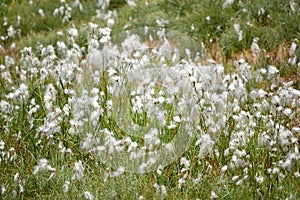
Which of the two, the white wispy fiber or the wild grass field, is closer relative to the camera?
the wild grass field

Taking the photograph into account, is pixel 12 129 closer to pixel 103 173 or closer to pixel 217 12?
pixel 103 173

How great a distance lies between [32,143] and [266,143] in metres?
1.95

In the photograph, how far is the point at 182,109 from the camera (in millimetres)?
4520

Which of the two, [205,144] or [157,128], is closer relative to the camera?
[205,144]

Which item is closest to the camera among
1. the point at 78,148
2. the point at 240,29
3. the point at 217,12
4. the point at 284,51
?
the point at 78,148

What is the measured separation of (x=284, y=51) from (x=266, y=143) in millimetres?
1980

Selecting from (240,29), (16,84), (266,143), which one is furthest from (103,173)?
(240,29)

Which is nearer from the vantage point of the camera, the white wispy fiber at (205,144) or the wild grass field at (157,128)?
the wild grass field at (157,128)

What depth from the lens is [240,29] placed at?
6.65 meters

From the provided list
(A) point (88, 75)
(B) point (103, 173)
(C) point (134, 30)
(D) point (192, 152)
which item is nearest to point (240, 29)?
(C) point (134, 30)

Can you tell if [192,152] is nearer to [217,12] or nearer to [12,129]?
[12,129]

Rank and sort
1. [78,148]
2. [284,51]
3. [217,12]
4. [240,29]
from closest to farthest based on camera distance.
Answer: [78,148], [284,51], [240,29], [217,12]

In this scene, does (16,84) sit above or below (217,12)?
below

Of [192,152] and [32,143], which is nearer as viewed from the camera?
[192,152]
